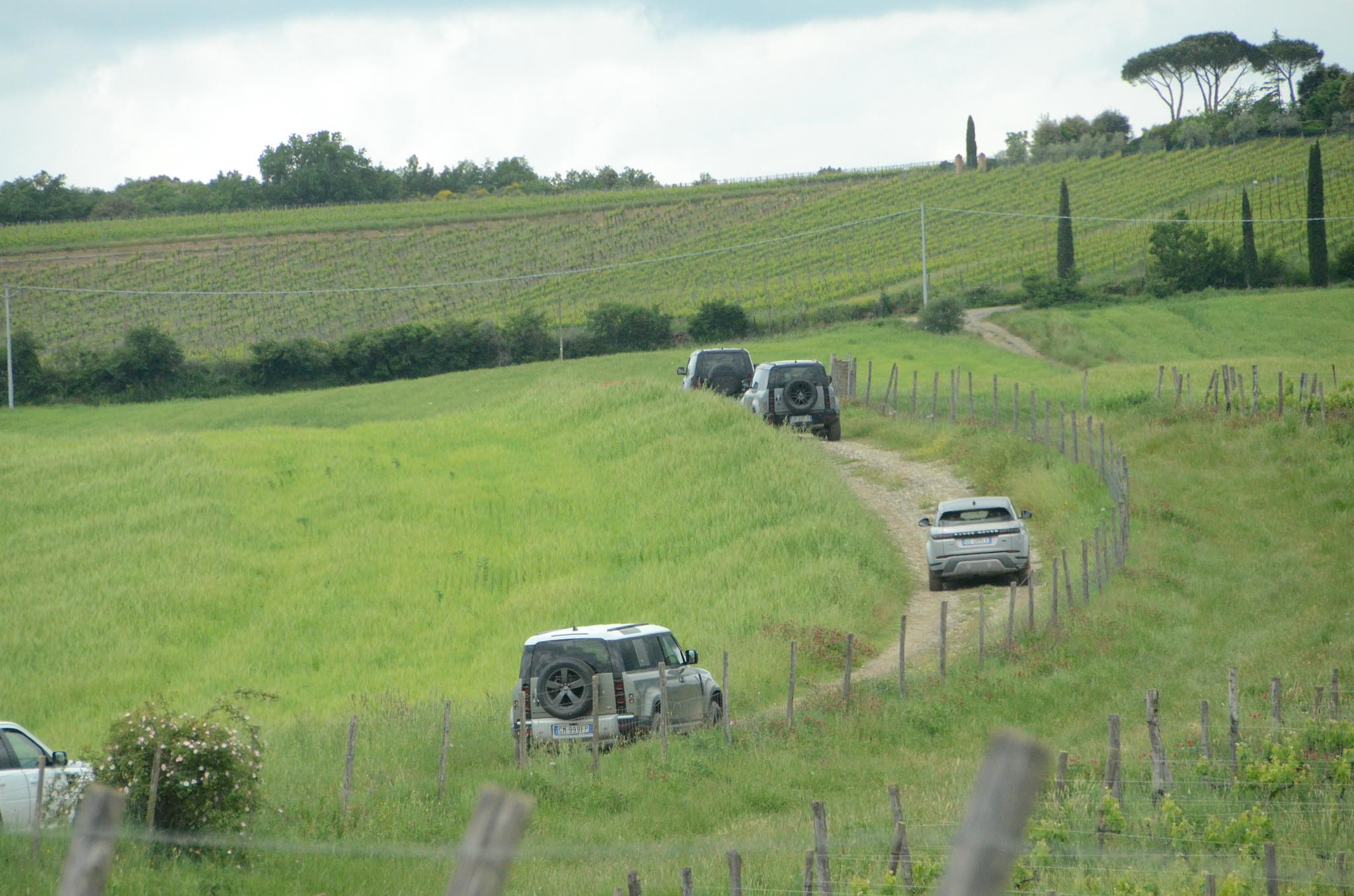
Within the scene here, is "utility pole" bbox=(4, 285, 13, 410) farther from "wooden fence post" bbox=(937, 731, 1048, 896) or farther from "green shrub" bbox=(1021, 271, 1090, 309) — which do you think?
"wooden fence post" bbox=(937, 731, 1048, 896)

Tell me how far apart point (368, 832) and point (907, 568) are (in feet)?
57.5

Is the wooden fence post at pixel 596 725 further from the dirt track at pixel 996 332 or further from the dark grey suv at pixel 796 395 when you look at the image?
the dirt track at pixel 996 332

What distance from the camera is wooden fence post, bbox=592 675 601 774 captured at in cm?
1617

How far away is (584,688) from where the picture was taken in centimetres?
1709

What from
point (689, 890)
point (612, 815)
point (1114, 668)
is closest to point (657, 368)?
point (1114, 668)

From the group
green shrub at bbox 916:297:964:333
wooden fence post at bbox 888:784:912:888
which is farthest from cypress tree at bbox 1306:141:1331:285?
wooden fence post at bbox 888:784:912:888

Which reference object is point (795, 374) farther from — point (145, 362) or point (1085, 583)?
point (145, 362)

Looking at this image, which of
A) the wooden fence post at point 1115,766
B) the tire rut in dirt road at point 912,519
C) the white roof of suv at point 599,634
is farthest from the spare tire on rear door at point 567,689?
the wooden fence post at point 1115,766

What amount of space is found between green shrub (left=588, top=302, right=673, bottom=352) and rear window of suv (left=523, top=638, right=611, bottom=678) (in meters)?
56.6

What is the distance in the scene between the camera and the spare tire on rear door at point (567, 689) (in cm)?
1703

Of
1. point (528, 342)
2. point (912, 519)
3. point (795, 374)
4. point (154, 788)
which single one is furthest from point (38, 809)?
point (528, 342)

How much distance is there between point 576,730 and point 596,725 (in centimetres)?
96

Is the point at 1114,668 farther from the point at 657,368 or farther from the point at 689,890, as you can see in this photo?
the point at 657,368

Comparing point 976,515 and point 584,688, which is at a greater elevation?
point 976,515
